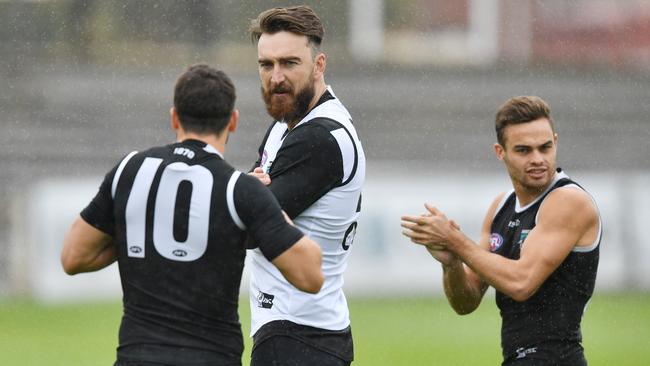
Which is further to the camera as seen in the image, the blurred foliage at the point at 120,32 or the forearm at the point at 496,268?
the blurred foliage at the point at 120,32

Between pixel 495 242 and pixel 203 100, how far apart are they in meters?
1.90

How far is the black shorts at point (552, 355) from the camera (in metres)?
5.40

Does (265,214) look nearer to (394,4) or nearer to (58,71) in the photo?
(58,71)

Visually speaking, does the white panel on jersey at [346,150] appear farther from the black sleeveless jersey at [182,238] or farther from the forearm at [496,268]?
the black sleeveless jersey at [182,238]

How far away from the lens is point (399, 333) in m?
14.0

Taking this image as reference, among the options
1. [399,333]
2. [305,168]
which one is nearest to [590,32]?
[399,333]

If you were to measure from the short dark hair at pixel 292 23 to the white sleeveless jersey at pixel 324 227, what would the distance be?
1.20 feet

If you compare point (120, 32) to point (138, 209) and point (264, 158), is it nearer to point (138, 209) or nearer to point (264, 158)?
point (264, 158)

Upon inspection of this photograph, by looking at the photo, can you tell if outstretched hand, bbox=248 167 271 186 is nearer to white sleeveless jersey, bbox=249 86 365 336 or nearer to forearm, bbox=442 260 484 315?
white sleeveless jersey, bbox=249 86 365 336

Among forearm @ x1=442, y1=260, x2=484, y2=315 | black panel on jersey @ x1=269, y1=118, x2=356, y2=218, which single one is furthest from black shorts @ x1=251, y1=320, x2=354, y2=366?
forearm @ x1=442, y1=260, x2=484, y2=315

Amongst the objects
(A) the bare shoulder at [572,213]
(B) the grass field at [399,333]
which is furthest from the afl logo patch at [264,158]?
(B) the grass field at [399,333]

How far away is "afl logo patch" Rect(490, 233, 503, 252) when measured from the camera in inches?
223

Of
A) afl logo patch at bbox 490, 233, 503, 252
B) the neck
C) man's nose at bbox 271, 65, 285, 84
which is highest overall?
man's nose at bbox 271, 65, 285, 84

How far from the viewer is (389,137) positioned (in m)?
20.8
